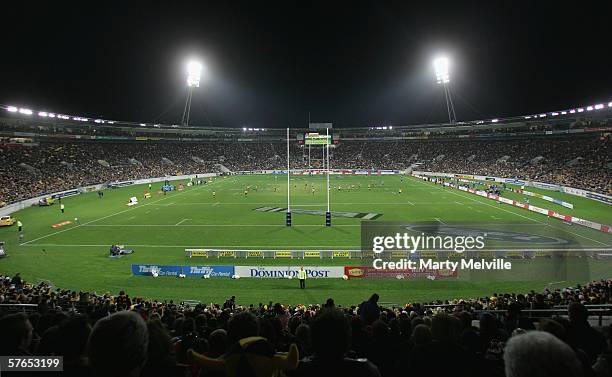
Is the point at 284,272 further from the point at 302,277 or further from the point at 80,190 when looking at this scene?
the point at 80,190

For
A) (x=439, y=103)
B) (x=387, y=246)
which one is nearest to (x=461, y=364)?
(x=387, y=246)

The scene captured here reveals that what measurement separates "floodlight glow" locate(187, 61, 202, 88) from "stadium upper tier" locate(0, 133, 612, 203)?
19.9 meters

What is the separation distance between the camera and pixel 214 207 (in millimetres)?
48250

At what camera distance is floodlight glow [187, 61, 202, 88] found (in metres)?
95.1

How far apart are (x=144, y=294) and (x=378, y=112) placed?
115643 millimetres

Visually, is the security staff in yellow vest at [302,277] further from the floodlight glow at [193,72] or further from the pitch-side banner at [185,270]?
the floodlight glow at [193,72]

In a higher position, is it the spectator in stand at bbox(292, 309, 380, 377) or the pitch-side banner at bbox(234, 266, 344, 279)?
the spectator in stand at bbox(292, 309, 380, 377)

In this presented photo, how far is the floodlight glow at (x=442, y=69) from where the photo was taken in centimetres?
9050

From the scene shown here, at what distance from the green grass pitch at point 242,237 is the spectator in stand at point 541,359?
17.4 meters

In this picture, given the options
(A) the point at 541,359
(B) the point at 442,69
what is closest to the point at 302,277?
(A) the point at 541,359

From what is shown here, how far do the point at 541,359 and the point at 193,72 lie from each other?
337 feet

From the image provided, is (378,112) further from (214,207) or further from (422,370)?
(422,370)

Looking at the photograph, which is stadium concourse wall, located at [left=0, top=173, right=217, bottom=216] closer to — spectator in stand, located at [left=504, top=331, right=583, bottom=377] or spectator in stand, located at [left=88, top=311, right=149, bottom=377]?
spectator in stand, located at [left=88, top=311, right=149, bottom=377]

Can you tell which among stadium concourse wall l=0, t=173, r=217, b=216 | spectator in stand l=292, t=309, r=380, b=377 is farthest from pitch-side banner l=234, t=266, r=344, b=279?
stadium concourse wall l=0, t=173, r=217, b=216
